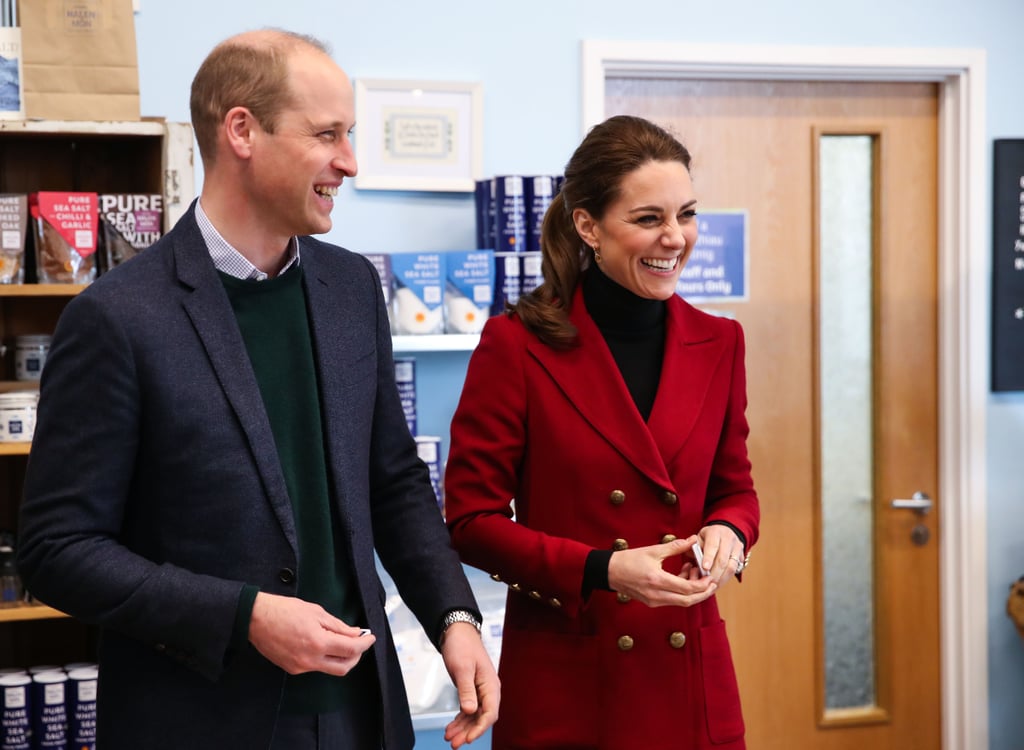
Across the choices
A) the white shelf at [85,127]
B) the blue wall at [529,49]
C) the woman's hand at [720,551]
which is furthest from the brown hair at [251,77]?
the blue wall at [529,49]

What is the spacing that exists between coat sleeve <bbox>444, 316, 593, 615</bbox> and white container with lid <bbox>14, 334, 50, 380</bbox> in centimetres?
113

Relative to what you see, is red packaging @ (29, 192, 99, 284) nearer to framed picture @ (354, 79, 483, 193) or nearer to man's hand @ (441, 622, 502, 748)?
framed picture @ (354, 79, 483, 193)

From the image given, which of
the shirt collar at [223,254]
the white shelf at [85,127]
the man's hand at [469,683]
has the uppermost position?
the white shelf at [85,127]

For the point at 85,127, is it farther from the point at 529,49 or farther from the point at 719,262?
the point at 719,262

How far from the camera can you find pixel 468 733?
1300 millimetres

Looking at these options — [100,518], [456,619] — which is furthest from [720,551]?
[100,518]

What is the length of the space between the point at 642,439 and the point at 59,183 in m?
1.53

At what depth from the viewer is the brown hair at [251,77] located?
126 cm

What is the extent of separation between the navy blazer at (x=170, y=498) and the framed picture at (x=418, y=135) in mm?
1602

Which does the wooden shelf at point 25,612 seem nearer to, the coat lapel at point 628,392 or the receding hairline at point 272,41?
the coat lapel at point 628,392

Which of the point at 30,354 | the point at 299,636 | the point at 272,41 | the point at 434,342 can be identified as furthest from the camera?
the point at 434,342

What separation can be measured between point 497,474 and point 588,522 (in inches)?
5.6

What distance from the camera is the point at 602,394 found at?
64.7 inches

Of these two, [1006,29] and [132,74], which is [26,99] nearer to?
[132,74]
